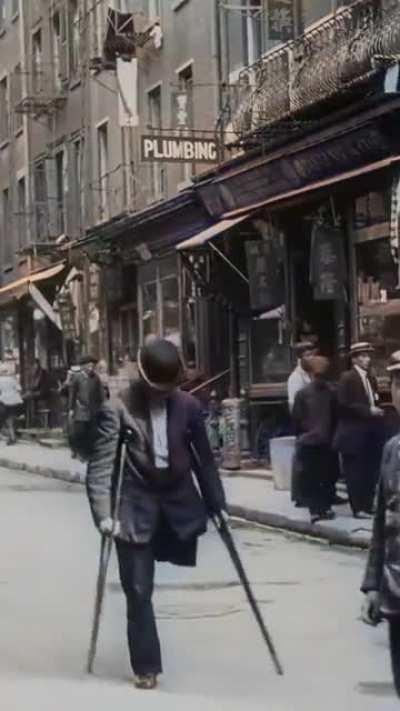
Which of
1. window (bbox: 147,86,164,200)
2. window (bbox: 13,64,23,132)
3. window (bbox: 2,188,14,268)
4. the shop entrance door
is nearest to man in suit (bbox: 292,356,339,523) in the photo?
the shop entrance door

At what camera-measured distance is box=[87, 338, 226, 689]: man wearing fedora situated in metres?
7.43

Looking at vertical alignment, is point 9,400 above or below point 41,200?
below

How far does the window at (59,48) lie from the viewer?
3465 cm

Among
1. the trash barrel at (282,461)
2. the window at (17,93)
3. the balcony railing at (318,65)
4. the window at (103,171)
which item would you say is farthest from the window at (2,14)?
the trash barrel at (282,461)

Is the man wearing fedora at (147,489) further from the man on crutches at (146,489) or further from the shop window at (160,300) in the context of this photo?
the shop window at (160,300)

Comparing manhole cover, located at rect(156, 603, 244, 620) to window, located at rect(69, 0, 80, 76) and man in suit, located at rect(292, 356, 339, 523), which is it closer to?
man in suit, located at rect(292, 356, 339, 523)

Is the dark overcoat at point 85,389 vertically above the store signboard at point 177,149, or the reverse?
the store signboard at point 177,149

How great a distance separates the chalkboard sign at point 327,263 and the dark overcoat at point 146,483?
11614mm

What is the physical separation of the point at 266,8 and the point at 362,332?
16.0 ft

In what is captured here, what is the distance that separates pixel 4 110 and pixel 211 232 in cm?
2104

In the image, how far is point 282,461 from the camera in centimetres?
1806

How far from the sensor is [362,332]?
62.2 ft

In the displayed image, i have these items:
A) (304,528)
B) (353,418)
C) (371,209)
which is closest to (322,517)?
(304,528)

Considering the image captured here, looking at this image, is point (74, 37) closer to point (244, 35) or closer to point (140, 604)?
point (244, 35)
